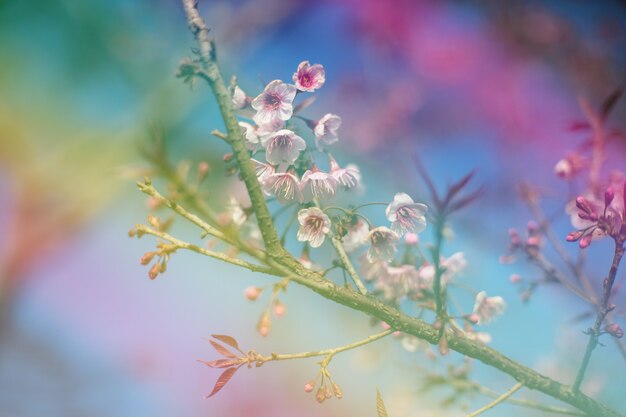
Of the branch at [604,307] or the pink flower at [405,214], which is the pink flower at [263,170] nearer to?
the pink flower at [405,214]

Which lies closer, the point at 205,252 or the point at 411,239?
the point at 205,252

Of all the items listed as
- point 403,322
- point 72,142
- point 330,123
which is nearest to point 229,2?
point 72,142

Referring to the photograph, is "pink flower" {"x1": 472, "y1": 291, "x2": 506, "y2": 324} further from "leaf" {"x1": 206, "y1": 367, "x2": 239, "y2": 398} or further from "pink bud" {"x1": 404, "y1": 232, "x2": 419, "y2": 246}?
"leaf" {"x1": 206, "y1": 367, "x2": 239, "y2": 398}

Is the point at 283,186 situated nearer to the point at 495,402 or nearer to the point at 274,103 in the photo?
the point at 274,103

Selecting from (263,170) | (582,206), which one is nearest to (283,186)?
(263,170)

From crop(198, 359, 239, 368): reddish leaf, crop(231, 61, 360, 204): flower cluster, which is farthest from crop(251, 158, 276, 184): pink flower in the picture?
crop(198, 359, 239, 368): reddish leaf

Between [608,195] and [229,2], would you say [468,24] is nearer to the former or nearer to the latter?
[229,2]
